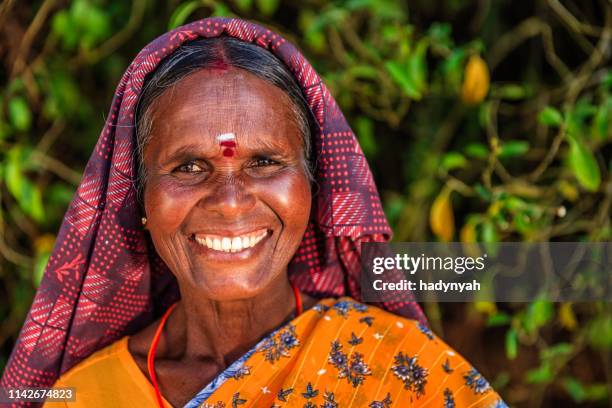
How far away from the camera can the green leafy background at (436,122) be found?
2281 millimetres

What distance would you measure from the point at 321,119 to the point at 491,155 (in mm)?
794

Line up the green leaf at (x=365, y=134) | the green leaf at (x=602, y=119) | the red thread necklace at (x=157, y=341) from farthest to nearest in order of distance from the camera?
the green leaf at (x=365, y=134) → the green leaf at (x=602, y=119) → the red thread necklace at (x=157, y=341)

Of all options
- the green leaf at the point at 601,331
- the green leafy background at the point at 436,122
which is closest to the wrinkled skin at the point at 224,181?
the green leafy background at the point at 436,122

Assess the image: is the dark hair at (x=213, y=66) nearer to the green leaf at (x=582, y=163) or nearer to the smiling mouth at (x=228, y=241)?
the smiling mouth at (x=228, y=241)

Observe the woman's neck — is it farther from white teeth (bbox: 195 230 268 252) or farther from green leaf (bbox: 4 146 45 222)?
green leaf (bbox: 4 146 45 222)

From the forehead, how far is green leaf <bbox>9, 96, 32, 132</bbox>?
1084 mm

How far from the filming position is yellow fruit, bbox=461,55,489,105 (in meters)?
2.25

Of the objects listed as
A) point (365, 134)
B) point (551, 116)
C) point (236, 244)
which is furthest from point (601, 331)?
point (236, 244)

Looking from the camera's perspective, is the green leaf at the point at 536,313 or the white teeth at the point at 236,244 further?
the green leaf at the point at 536,313

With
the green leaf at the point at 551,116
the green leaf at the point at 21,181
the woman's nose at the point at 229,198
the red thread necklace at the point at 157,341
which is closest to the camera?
the woman's nose at the point at 229,198

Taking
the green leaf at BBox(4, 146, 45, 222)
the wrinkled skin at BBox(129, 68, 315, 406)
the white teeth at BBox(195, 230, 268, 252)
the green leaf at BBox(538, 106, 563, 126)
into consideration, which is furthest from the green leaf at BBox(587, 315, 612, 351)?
the green leaf at BBox(4, 146, 45, 222)

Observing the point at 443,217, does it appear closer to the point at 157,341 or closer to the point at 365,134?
the point at 365,134

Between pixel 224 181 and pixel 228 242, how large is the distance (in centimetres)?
14

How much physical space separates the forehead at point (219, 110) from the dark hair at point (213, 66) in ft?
0.06
